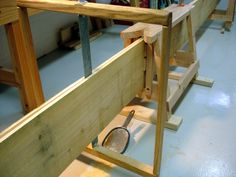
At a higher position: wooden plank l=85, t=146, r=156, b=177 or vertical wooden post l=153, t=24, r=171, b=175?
vertical wooden post l=153, t=24, r=171, b=175

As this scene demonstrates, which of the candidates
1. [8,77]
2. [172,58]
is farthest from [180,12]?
[8,77]

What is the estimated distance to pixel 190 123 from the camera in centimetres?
178

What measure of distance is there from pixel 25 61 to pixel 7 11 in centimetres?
33

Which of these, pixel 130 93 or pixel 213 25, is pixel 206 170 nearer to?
pixel 130 93

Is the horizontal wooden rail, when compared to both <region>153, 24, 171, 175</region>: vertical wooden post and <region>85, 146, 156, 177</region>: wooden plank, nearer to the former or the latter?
<region>153, 24, 171, 175</region>: vertical wooden post

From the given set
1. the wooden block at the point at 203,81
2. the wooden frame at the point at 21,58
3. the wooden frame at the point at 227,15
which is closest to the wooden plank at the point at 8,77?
the wooden frame at the point at 21,58

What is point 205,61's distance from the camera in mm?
2576

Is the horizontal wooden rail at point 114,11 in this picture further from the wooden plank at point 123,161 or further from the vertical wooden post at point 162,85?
the wooden plank at point 123,161

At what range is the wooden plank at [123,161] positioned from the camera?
1.39m

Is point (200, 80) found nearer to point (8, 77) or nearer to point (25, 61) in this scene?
point (25, 61)

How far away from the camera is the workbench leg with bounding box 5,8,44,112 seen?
1363 mm

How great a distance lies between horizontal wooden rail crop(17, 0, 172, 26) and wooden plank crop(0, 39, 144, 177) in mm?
227

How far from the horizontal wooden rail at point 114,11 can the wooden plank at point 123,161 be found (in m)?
0.79

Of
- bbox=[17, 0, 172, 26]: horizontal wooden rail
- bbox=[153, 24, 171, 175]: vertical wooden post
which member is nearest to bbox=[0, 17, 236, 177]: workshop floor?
bbox=[153, 24, 171, 175]: vertical wooden post
